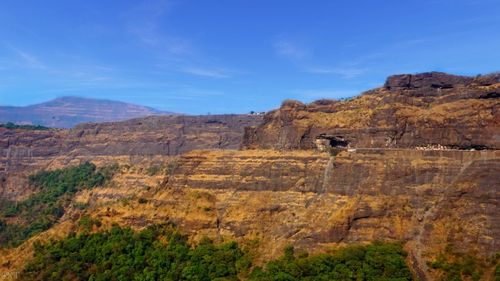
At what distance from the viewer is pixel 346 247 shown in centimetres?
5028

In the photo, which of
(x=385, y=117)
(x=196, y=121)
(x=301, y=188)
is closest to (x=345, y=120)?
(x=385, y=117)

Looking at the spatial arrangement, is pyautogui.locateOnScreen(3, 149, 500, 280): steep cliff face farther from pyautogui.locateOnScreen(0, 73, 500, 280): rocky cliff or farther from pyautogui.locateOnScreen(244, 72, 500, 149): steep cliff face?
pyautogui.locateOnScreen(244, 72, 500, 149): steep cliff face

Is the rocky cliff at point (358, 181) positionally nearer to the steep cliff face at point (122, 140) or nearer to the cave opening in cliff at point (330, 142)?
the cave opening in cliff at point (330, 142)

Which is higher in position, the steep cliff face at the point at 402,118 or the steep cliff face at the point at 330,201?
the steep cliff face at the point at 402,118

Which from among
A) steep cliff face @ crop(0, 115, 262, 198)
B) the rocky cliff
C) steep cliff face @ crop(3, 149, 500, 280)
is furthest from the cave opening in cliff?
steep cliff face @ crop(0, 115, 262, 198)

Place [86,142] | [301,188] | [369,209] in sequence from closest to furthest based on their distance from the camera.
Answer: [369,209]
[301,188]
[86,142]

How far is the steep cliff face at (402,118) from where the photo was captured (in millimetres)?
53031

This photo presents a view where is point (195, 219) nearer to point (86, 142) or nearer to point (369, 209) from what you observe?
point (369, 209)

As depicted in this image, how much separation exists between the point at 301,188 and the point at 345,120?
11.8 meters

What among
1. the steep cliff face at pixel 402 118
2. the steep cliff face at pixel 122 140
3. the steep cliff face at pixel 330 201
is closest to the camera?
the steep cliff face at pixel 330 201

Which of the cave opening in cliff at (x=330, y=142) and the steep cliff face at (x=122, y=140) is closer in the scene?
the cave opening in cliff at (x=330, y=142)

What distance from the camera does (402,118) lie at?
194ft

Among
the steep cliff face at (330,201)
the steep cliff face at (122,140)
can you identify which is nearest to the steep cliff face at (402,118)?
the steep cliff face at (330,201)

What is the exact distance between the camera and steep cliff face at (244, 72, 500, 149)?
53031 millimetres
